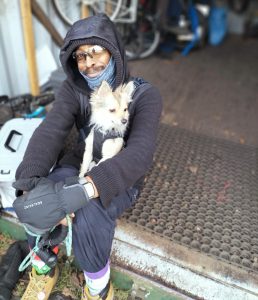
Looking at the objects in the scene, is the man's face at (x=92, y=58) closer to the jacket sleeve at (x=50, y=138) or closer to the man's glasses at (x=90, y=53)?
the man's glasses at (x=90, y=53)

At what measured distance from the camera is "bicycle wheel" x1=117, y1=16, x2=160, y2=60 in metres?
5.06

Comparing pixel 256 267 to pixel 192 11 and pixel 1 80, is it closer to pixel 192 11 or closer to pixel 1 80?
pixel 1 80

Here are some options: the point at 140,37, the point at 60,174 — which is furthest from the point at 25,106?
the point at 140,37

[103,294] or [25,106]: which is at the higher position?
[25,106]

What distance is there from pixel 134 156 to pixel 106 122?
0.99 ft

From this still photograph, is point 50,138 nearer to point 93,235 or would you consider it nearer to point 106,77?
point 106,77

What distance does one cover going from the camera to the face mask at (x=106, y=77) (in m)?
1.83

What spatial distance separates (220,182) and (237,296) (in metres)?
1.02

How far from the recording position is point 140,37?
5.01 metres

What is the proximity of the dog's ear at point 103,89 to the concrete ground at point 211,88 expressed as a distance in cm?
193

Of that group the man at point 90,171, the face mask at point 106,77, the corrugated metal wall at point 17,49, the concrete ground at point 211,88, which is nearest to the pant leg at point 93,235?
the man at point 90,171

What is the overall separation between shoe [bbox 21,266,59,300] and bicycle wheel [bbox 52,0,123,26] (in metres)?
3.19

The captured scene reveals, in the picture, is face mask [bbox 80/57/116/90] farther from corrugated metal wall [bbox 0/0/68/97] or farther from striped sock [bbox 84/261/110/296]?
corrugated metal wall [bbox 0/0/68/97]

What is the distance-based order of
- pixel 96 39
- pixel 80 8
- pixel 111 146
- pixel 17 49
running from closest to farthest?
pixel 96 39 < pixel 111 146 < pixel 17 49 < pixel 80 8
